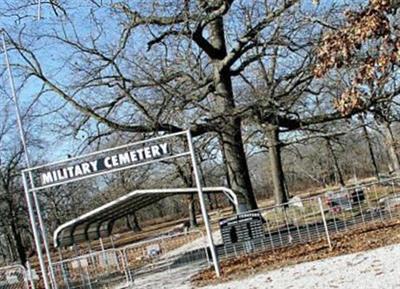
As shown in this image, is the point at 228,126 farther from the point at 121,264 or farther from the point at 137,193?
the point at 121,264

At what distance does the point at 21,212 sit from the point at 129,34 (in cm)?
3811

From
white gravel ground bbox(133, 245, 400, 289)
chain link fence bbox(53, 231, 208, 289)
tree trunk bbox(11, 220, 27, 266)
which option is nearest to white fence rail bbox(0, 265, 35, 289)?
chain link fence bbox(53, 231, 208, 289)

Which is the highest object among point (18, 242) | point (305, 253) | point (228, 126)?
point (228, 126)

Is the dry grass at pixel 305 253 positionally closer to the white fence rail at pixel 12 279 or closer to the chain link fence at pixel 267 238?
the chain link fence at pixel 267 238

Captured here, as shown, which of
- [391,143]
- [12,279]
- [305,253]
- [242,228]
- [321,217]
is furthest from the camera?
[391,143]

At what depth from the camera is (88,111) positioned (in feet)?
78.7

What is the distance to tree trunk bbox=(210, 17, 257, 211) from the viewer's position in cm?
2394

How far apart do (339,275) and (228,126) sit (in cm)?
1252

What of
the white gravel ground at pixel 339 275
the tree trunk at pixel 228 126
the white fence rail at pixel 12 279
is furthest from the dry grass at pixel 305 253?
the white fence rail at pixel 12 279

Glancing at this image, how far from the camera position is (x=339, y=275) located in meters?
11.7

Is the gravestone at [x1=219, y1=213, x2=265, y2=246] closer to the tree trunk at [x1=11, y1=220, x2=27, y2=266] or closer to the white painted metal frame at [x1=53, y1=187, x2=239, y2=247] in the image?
the white painted metal frame at [x1=53, y1=187, x2=239, y2=247]

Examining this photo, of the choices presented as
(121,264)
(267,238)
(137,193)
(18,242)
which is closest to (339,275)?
(267,238)

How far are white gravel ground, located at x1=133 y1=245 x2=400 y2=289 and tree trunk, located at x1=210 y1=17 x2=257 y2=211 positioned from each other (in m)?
9.07

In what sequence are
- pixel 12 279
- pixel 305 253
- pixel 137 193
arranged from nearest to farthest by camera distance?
pixel 305 253, pixel 137 193, pixel 12 279
